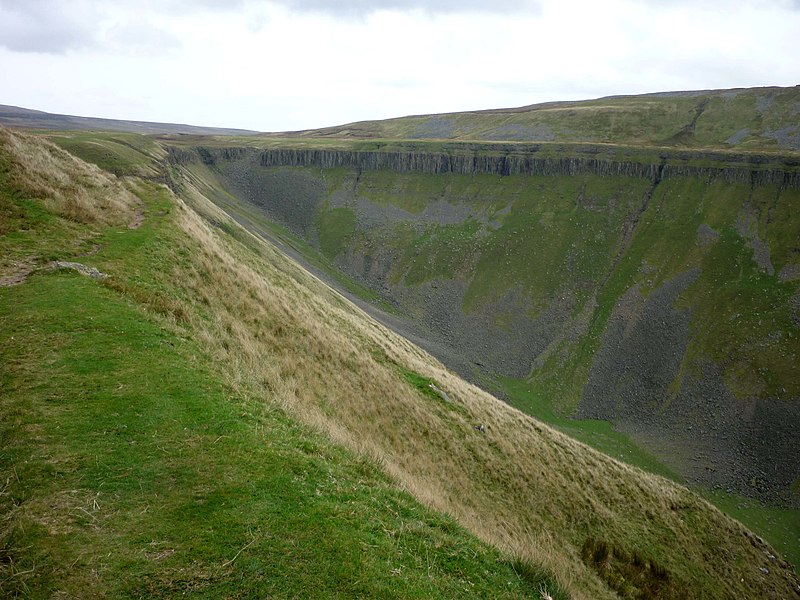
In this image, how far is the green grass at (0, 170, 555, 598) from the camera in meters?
7.08

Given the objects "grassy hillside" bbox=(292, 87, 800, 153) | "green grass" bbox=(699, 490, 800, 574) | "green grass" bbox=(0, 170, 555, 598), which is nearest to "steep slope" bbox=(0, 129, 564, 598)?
"green grass" bbox=(0, 170, 555, 598)

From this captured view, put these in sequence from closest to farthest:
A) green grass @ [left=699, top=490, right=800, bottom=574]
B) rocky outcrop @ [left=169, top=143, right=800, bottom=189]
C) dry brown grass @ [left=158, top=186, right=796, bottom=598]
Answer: dry brown grass @ [left=158, top=186, right=796, bottom=598]
green grass @ [left=699, top=490, right=800, bottom=574]
rocky outcrop @ [left=169, top=143, right=800, bottom=189]

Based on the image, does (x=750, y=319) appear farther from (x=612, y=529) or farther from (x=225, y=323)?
(x=225, y=323)

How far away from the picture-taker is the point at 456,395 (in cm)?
2866

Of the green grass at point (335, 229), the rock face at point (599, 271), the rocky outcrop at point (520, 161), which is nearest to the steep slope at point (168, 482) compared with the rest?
the rock face at point (599, 271)

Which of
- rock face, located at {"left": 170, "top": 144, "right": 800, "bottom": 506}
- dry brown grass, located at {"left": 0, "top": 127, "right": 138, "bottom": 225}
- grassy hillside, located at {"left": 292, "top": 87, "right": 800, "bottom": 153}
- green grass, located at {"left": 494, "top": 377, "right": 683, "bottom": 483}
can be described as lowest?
green grass, located at {"left": 494, "top": 377, "right": 683, "bottom": 483}

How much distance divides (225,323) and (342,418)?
6307 mm

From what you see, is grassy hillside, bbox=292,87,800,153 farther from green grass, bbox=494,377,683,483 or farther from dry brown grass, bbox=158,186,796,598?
dry brown grass, bbox=158,186,796,598

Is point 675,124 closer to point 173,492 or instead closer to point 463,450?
point 463,450

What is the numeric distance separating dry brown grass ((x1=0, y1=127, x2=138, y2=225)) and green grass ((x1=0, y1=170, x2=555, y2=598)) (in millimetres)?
9977

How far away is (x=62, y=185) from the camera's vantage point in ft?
79.7

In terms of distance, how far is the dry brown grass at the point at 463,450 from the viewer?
1691cm

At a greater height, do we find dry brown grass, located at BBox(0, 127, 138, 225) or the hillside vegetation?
dry brown grass, located at BBox(0, 127, 138, 225)

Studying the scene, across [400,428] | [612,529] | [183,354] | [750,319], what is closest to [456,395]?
[400,428]
